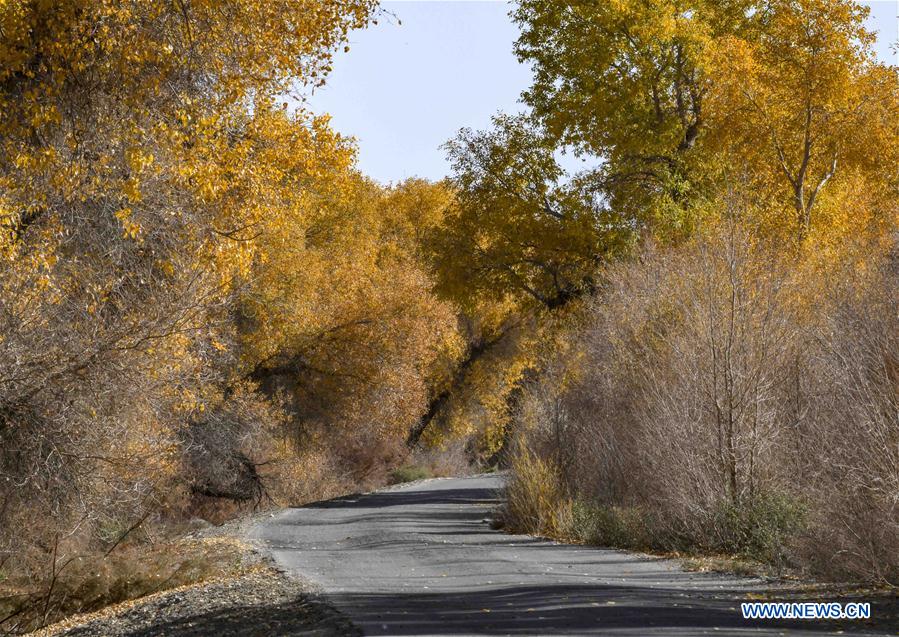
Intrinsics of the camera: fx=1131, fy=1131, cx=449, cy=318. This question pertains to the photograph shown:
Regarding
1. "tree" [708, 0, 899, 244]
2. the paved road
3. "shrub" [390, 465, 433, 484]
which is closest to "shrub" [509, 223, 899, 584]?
the paved road

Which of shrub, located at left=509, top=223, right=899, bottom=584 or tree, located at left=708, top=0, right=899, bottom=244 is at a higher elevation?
tree, located at left=708, top=0, right=899, bottom=244

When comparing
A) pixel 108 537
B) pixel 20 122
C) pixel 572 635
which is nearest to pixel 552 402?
pixel 108 537

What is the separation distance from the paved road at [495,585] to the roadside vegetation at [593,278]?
4.95 ft

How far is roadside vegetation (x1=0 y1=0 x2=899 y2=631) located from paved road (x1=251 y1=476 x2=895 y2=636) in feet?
4.95

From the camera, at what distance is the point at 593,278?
29859mm

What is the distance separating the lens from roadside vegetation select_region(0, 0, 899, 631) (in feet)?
47.9

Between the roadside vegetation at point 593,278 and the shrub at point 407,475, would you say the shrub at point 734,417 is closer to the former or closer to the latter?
the roadside vegetation at point 593,278

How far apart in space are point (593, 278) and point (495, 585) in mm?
18361

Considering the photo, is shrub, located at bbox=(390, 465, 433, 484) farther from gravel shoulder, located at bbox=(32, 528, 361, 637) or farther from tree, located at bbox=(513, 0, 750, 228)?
gravel shoulder, located at bbox=(32, 528, 361, 637)

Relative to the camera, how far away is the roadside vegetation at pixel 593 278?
575 inches

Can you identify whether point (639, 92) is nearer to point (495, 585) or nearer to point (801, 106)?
point (801, 106)

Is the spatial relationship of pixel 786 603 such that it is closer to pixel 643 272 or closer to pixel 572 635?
pixel 572 635

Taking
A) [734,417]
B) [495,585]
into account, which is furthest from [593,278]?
[495,585]

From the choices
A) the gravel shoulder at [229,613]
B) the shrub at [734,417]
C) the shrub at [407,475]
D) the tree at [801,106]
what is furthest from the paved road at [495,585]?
the shrub at [407,475]
